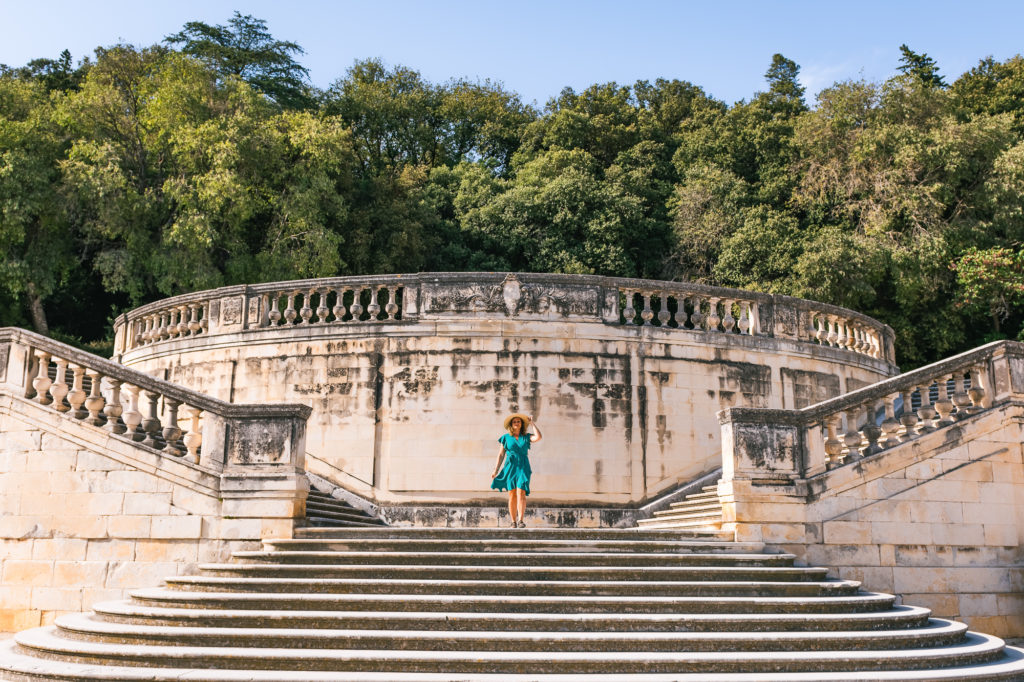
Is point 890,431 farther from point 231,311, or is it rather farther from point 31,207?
point 31,207

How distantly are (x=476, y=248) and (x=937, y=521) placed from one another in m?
20.5

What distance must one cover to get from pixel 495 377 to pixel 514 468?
316 cm

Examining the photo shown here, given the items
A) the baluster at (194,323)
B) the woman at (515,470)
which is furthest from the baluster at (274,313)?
the woman at (515,470)

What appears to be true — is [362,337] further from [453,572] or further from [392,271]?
[392,271]

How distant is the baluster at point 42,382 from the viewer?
1012cm

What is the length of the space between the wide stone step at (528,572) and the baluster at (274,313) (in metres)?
6.19

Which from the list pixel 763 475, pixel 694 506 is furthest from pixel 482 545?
pixel 694 506

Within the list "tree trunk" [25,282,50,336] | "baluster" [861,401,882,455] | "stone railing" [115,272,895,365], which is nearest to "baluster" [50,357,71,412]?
"stone railing" [115,272,895,365]

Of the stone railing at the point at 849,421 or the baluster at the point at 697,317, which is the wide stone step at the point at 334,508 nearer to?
the stone railing at the point at 849,421

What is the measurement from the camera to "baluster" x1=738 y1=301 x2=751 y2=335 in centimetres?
1425

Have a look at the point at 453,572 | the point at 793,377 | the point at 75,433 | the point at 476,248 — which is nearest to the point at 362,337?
the point at 75,433

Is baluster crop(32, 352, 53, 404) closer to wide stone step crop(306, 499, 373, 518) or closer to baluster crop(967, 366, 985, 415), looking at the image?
wide stone step crop(306, 499, 373, 518)

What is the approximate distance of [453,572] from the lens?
27.2 ft

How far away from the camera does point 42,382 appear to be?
1013 centimetres
